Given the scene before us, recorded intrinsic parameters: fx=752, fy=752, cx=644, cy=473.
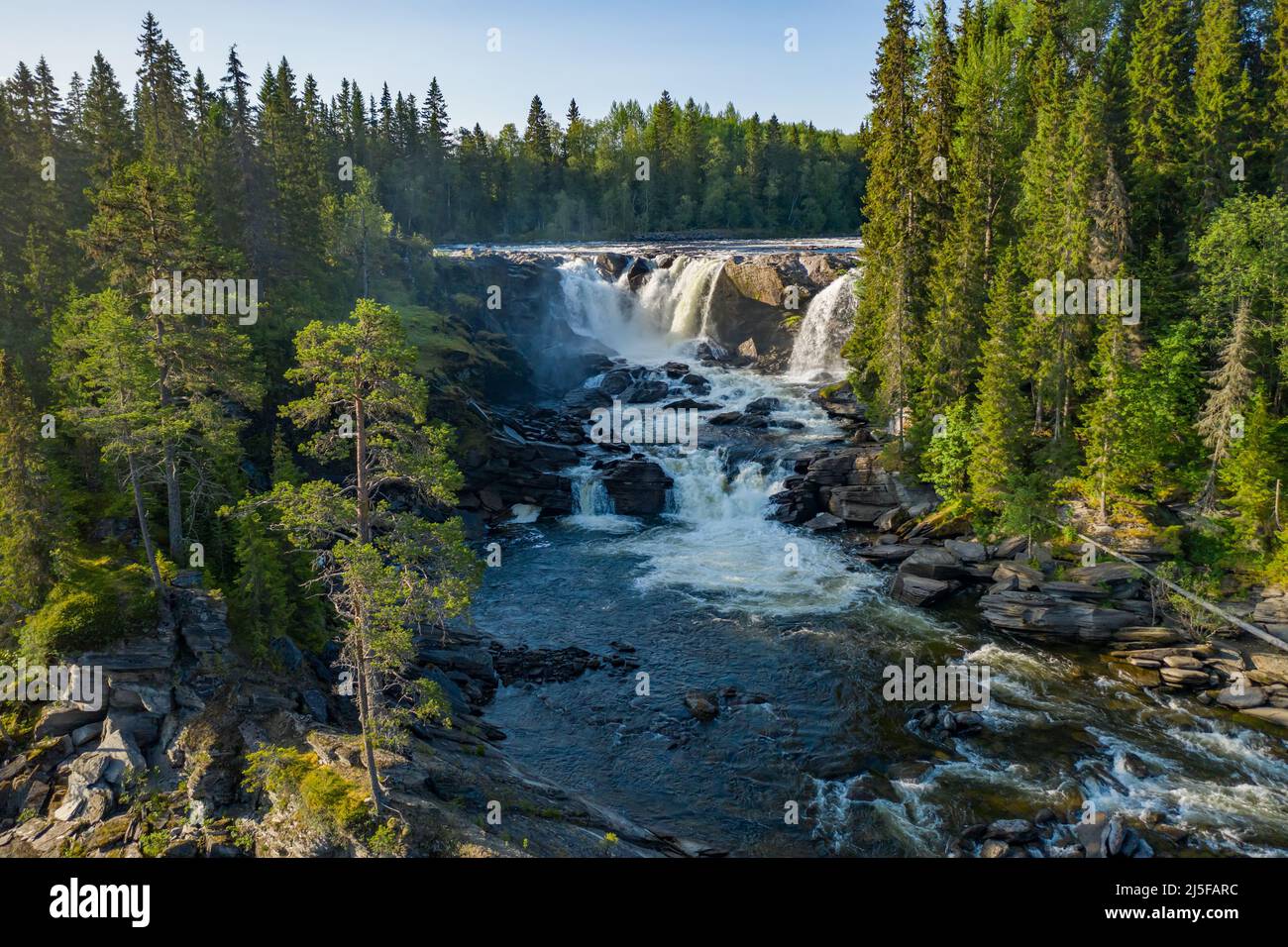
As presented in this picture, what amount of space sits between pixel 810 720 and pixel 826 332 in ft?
133

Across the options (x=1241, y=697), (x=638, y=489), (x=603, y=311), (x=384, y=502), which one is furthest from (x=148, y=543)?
(x=603, y=311)

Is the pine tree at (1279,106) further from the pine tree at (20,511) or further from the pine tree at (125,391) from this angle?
the pine tree at (20,511)

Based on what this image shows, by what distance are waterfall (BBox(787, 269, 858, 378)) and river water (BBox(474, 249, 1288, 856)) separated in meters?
22.4

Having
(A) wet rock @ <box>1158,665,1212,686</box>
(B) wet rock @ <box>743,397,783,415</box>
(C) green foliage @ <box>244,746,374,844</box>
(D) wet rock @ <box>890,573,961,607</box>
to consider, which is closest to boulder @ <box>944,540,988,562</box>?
(D) wet rock @ <box>890,573,961,607</box>

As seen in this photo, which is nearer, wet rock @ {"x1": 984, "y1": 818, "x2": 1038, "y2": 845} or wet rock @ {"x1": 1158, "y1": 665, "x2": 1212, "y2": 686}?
wet rock @ {"x1": 984, "y1": 818, "x2": 1038, "y2": 845}

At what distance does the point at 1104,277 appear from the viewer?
32562 millimetres

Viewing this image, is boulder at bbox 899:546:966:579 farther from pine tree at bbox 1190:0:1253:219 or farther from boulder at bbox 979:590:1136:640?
pine tree at bbox 1190:0:1253:219

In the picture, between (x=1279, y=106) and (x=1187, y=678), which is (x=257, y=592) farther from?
(x=1279, y=106)

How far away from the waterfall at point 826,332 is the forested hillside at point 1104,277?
1688cm

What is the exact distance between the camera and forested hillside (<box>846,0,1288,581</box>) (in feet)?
101
